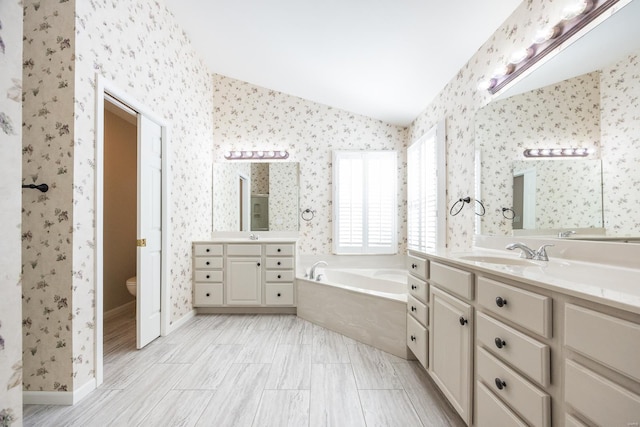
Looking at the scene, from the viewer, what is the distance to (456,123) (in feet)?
9.28

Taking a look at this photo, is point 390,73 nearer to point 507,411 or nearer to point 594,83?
point 594,83

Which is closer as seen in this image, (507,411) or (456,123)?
(507,411)

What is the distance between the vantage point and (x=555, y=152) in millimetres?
1720

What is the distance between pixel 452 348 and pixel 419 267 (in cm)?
59

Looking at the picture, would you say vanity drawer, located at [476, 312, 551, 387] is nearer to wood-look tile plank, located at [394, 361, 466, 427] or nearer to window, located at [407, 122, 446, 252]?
wood-look tile plank, located at [394, 361, 466, 427]

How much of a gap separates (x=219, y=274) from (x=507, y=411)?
2992 mm

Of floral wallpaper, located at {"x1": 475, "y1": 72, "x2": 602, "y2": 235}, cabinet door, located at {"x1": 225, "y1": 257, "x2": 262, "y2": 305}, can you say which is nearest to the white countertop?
floral wallpaper, located at {"x1": 475, "y1": 72, "x2": 602, "y2": 235}

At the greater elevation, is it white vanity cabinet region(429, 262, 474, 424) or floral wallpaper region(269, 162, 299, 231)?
floral wallpaper region(269, 162, 299, 231)

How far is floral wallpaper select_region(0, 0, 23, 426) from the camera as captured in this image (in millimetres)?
978

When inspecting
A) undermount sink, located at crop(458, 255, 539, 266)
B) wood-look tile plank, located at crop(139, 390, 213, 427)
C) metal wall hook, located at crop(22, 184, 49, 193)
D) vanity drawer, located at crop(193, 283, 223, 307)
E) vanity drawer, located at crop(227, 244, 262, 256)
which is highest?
metal wall hook, located at crop(22, 184, 49, 193)

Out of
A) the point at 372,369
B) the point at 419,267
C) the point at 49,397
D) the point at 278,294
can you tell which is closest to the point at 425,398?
the point at 372,369

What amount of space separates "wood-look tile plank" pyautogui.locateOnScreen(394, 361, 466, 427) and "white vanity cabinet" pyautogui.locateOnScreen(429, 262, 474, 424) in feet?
0.47

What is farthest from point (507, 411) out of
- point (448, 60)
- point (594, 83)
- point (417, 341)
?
point (448, 60)

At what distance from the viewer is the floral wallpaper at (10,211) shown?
0.98 meters
